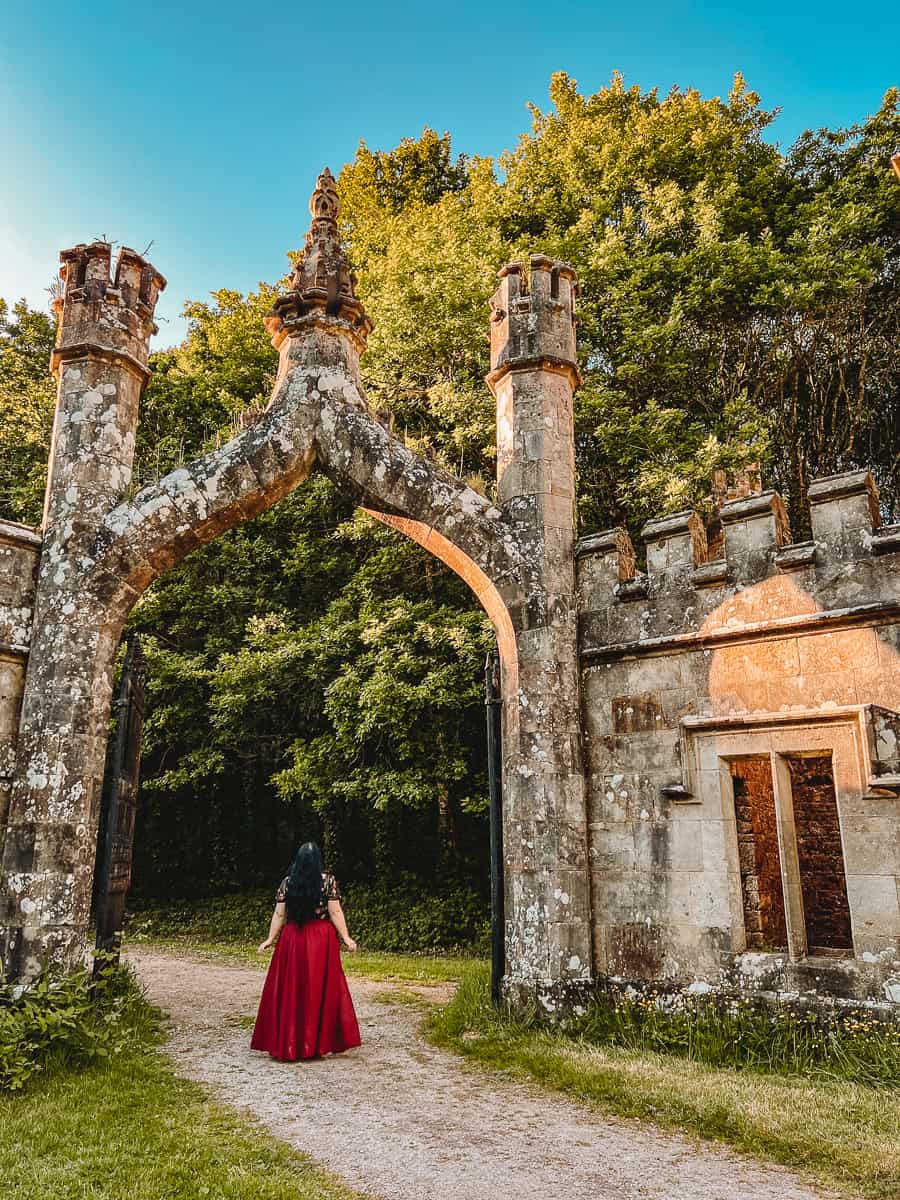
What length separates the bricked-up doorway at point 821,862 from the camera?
9648 millimetres

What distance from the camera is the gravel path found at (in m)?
3.50

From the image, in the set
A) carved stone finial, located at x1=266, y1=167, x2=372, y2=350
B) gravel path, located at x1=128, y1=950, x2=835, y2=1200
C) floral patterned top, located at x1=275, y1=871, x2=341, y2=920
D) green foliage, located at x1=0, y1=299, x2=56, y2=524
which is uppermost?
green foliage, located at x1=0, y1=299, x2=56, y2=524

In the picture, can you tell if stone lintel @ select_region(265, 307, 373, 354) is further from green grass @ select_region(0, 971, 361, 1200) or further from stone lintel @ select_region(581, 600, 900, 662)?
green grass @ select_region(0, 971, 361, 1200)

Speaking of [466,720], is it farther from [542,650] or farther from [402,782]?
[542,650]

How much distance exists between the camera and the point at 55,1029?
5285 mm

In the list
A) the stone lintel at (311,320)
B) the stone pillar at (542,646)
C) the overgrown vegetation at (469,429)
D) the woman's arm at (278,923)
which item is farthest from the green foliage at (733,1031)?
the stone lintel at (311,320)

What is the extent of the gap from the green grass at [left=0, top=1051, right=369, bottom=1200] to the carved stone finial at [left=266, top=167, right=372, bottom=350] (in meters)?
6.01

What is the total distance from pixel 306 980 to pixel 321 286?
5865mm

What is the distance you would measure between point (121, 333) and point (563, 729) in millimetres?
5001

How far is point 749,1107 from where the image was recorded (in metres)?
4.23

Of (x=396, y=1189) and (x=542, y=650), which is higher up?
(x=542, y=650)

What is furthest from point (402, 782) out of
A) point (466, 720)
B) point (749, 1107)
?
point (749, 1107)

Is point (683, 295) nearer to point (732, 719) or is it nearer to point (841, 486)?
point (841, 486)

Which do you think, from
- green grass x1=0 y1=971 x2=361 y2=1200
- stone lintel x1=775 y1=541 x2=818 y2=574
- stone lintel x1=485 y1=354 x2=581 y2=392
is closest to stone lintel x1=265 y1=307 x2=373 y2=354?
stone lintel x1=485 y1=354 x2=581 y2=392
